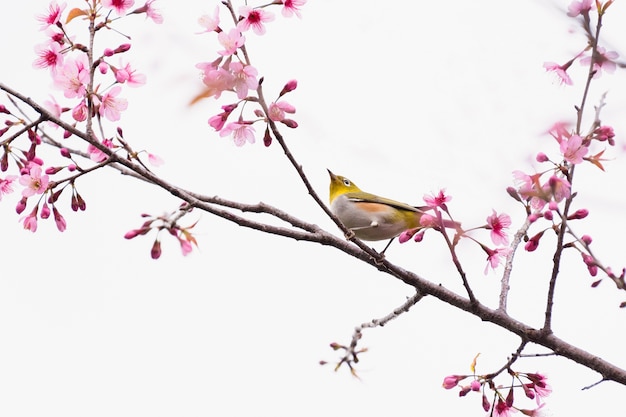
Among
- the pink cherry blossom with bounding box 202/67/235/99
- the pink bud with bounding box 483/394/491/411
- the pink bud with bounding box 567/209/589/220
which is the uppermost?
the pink bud with bounding box 567/209/589/220

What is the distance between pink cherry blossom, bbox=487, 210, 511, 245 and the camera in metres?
4.19

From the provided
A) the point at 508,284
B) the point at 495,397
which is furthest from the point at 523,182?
the point at 495,397

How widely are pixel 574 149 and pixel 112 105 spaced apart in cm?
228

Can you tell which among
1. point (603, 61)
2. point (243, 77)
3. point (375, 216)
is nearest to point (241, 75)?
point (243, 77)

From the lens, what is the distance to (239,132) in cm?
380

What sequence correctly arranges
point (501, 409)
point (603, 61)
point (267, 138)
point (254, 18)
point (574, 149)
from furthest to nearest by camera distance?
point (501, 409), point (254, 18), point (267, 138), point (574, 149), point (603, 61)

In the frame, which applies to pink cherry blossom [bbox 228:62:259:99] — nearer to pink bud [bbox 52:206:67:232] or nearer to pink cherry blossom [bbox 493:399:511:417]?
pink bud [bbox 52:206:67:232]

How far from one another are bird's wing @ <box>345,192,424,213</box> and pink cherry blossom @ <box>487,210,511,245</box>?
1867mm

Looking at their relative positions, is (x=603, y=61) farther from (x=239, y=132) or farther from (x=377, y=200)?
(x=377, y=200)

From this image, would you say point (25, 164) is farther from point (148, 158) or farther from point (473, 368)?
point (473, 368)

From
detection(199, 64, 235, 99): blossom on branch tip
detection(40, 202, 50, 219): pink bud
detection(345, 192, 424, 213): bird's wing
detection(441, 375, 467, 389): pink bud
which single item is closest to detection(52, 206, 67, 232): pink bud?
detection(40, 202, 50, 219): pink bud

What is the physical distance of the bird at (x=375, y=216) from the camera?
20.7 ft

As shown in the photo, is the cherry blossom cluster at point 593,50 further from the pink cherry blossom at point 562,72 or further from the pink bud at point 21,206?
the pink bud at point 21,206

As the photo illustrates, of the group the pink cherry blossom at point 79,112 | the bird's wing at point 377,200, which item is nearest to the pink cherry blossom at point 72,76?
the pink cherry blossom at point 79,112
